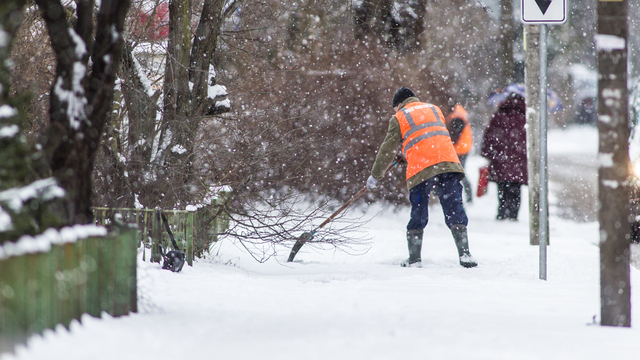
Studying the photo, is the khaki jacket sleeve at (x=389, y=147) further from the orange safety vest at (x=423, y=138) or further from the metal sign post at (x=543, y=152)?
the metal sign post at (x=543, y=152)

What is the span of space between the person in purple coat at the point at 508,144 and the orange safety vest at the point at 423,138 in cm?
476

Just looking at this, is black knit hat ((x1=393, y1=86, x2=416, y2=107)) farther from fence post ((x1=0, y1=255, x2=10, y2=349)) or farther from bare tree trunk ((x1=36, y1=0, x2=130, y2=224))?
fence post ((x1=0, y1=255, x2=10, y2=349))

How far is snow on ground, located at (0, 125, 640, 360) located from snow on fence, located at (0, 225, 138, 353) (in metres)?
0.07

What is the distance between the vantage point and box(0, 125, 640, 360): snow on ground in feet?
8.73

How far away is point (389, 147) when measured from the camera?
6.21 metres

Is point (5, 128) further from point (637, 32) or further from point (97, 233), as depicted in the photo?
point (637, 32)

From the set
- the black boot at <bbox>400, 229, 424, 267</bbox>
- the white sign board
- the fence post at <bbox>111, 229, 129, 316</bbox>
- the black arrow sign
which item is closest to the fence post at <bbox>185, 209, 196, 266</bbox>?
the black boot at <bbox>400, 229, 424, 267</bbox>

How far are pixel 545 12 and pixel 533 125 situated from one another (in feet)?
8.95

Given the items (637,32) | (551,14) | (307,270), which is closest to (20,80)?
(307,270)

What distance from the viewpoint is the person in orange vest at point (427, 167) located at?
5.97 m

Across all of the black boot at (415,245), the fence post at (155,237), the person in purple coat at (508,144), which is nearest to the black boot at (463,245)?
the black boot at (415,245)

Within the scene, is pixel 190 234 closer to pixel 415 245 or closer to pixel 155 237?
pixel 155 237

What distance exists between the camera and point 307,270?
6297 millimetres

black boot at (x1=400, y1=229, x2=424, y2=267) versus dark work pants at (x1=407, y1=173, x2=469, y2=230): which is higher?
dark work pants at (x1=407, y1=173, x2=469, y2=230)
